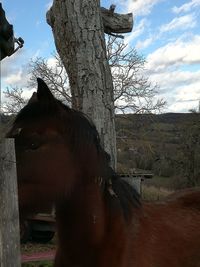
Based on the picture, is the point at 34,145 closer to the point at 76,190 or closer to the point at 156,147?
the point at 76,190

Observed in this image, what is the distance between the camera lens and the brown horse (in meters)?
2.79

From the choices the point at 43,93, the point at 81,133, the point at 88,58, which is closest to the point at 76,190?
the point at 81,133

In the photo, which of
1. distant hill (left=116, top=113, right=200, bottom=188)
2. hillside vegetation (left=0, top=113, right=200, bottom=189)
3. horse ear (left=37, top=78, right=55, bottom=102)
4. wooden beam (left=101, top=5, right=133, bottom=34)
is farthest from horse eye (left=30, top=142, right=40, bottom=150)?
hillside vegetation (left=0, top=113, right=200, bottom=189)

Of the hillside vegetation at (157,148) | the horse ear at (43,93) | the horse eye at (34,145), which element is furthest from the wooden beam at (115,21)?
the hillside vegetation at (157,148)

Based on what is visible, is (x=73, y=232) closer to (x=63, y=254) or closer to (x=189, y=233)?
(x=63, y=254)

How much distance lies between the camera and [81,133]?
2934mm

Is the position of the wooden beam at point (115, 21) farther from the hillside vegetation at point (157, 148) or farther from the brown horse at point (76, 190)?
the hillside vegetation at point (157, 148)

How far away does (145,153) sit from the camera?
104 ft

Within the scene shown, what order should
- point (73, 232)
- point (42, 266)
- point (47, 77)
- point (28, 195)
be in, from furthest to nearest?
point (47, 77)
point (42, 266)
point (73, 232)
point (28, 195)

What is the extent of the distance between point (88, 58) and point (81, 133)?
213 cm

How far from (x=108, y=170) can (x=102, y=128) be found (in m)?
1.97

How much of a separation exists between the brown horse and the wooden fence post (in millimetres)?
182

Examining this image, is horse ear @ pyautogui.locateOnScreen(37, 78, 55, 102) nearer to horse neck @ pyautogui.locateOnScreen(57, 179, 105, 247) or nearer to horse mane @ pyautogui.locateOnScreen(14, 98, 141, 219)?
horse mane @ pyautogui.locateOnScreen(14, 98, 141, 219)

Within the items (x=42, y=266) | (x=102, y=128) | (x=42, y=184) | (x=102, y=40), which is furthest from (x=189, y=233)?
(x=42, y=266)
